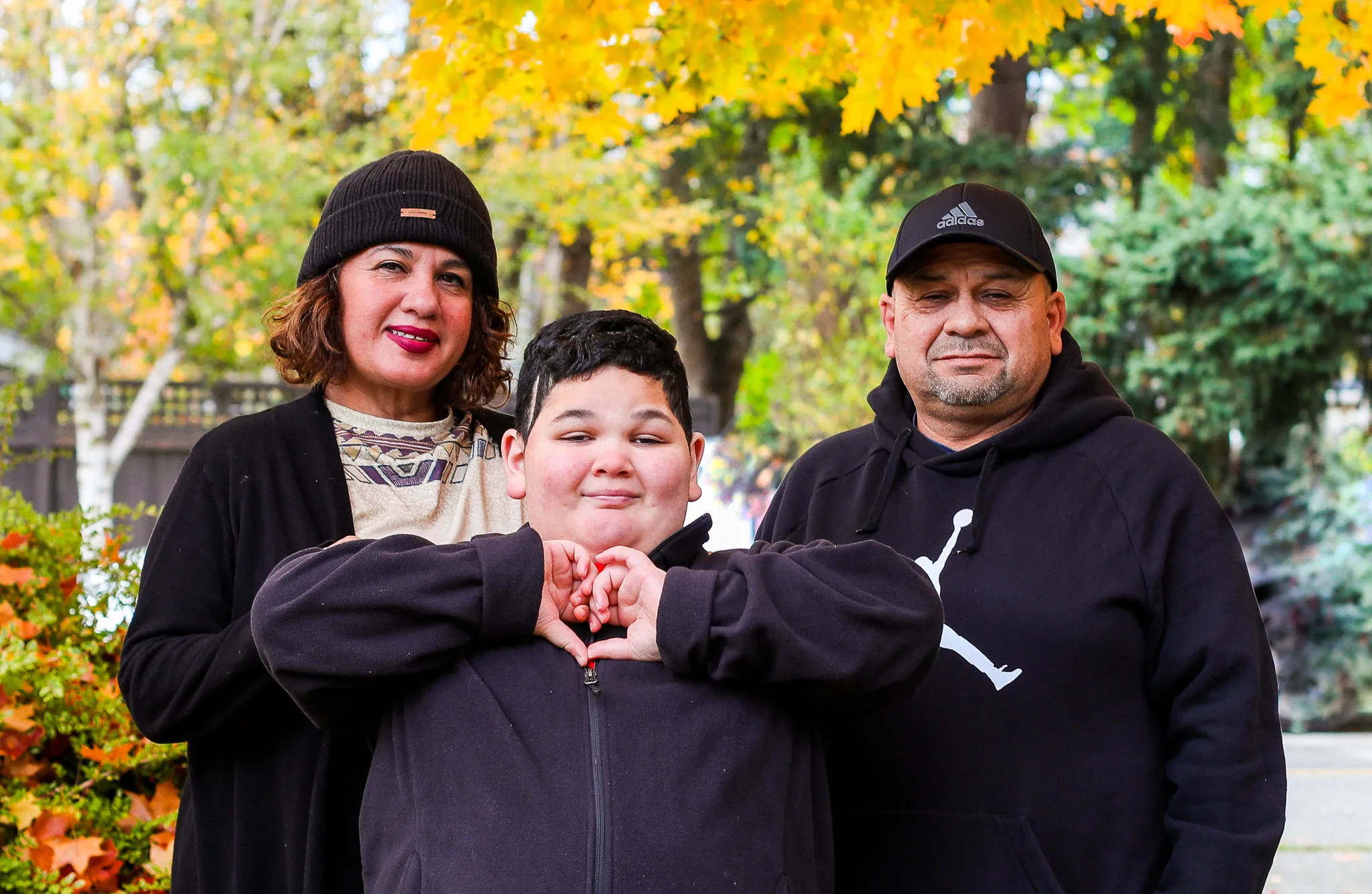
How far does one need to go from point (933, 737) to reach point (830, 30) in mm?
3138

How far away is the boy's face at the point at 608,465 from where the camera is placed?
1.95 m

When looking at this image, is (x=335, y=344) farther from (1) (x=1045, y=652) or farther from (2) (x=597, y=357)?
(1) (x=1045, y=652)

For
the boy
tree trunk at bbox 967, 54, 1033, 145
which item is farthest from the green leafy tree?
the boy

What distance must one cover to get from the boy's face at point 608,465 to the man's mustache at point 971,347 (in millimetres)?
865

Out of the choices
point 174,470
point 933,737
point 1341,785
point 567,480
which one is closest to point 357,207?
point 567,480

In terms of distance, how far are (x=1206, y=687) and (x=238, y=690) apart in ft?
5.75

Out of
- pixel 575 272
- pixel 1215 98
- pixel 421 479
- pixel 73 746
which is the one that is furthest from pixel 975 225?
pixel 575 272

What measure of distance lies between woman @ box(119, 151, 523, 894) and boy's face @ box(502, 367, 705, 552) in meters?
0.54

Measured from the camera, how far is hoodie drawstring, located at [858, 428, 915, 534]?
2.71 m

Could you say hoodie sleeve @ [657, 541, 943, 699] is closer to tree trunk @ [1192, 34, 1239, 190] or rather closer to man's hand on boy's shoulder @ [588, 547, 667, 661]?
man's hand on boy's shoulder @ [588, 547, 667, 661]

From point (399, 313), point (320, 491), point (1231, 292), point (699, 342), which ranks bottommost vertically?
point (320, 491)

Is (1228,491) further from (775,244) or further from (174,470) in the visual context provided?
(174,470)

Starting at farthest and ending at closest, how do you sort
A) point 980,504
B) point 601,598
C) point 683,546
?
point 980,504
point 683,546
point 601,598

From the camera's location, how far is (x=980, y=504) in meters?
2.60
